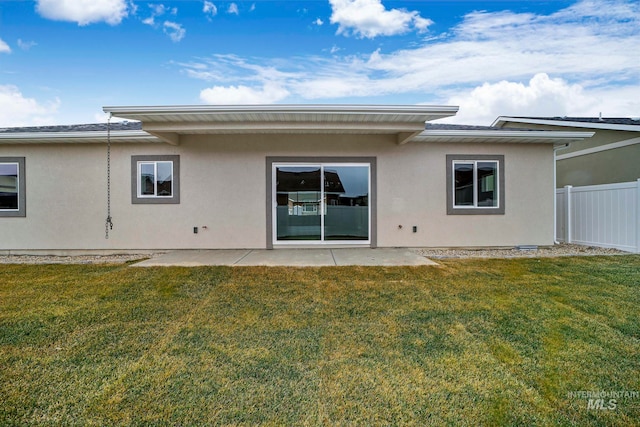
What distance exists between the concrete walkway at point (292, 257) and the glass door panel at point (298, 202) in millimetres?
601

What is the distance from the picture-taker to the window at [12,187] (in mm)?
8180

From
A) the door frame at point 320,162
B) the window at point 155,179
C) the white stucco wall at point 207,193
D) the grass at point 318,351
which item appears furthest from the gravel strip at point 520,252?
the window at point 155,179

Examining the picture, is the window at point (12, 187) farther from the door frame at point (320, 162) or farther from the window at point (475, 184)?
the window at point (475, 184)

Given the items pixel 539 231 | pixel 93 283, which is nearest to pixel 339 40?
pixel 539 231

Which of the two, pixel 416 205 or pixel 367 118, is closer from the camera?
pixel 367 118

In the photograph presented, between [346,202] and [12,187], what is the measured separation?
9.07 metres

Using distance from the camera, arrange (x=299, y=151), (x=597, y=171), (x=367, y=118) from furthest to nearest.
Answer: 1. (x=597, y=171)
2. (x=299, y=151)
3. (x=367, y=118)

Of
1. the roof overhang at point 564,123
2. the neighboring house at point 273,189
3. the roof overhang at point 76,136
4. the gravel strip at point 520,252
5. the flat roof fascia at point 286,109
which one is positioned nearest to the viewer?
the flat roof fascia at point 286,109

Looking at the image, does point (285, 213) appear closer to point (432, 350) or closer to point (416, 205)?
point (416, 205)

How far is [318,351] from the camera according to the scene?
2.82 m

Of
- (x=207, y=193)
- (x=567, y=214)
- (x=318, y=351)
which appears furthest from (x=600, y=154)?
(x=207, y=193)

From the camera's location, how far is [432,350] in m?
2.83

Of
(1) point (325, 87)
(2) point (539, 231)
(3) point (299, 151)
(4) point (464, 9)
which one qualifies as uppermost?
(4) point (464, 9)

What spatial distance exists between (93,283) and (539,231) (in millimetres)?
10648
